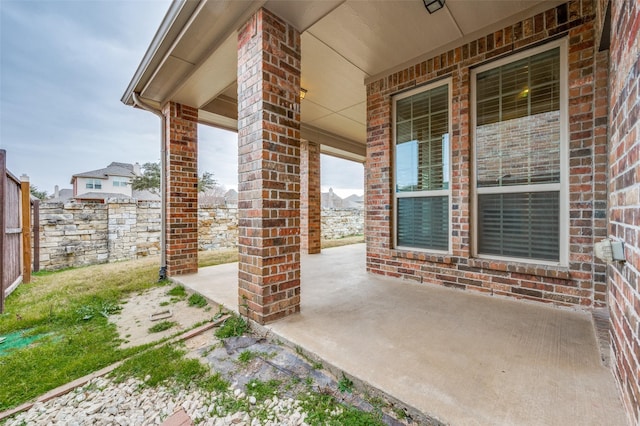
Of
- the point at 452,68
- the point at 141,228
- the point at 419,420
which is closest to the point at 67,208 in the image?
the point at 141,228

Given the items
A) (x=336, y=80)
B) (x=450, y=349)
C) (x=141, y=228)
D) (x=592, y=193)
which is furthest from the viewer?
(x=141, y=228)

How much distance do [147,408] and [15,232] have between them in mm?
3941

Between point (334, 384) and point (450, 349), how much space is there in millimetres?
804

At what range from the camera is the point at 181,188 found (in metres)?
3.82

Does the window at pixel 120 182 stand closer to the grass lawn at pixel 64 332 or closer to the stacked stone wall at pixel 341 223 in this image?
the stacked stone wall at pixel 341 223

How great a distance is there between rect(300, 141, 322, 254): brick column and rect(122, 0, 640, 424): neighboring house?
2.34m

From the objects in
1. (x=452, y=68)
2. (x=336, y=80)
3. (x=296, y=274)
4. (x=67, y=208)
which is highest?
(x=336, y=80)

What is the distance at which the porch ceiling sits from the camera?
217 centimetres

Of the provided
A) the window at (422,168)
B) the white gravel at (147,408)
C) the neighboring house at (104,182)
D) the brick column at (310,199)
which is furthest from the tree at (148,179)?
the white gravel at (147,408)

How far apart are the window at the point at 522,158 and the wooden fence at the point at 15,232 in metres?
5.22

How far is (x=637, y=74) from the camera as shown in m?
0.85

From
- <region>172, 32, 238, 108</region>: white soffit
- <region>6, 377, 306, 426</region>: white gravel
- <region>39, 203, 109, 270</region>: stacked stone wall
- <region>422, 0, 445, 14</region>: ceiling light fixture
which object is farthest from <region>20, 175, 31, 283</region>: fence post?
<region>422, 0, 445, 14</region>: ceiling light fixture

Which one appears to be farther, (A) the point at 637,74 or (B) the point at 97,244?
(B) the point at 97,244

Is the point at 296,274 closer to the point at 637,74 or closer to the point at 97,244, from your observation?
the point at 637,74
